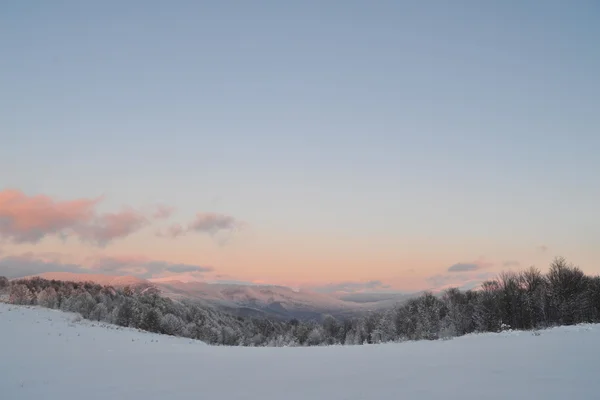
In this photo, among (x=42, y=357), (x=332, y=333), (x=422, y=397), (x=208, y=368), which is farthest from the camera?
(x=332, y=333)

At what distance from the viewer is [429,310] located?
8725cm

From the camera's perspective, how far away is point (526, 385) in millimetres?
10375

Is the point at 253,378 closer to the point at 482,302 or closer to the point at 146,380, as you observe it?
the point at 146,380

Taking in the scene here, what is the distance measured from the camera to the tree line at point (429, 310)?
60875 millimetres

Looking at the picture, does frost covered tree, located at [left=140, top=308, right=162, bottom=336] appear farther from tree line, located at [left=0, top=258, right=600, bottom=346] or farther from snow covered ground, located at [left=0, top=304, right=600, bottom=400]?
snow covered ground, located at [left=0, top=304, right=600, bottom=400]

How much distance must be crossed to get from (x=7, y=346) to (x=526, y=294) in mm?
70186

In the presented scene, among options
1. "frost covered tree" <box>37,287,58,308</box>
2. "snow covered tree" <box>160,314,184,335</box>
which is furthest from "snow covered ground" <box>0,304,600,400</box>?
"frost covered tree" <box>37,287,58,308</box>

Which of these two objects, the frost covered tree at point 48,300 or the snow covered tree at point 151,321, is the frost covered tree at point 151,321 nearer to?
the snow covered tree at point 151,321

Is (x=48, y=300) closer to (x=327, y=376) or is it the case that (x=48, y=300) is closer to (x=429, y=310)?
(x=429, y=310)

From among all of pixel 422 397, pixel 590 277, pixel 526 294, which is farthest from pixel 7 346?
pixel 590 277

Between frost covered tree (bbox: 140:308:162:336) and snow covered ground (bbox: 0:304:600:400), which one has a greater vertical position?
snow covered ground (bbox: 0:304:600:400)

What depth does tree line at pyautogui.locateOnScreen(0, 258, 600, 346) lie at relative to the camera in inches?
2397

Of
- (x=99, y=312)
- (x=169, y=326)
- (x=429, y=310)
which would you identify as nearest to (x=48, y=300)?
(x=99, y=312)

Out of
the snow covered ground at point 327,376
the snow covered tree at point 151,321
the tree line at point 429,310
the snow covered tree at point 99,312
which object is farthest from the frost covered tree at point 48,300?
the snow covered ground at point 327,376
